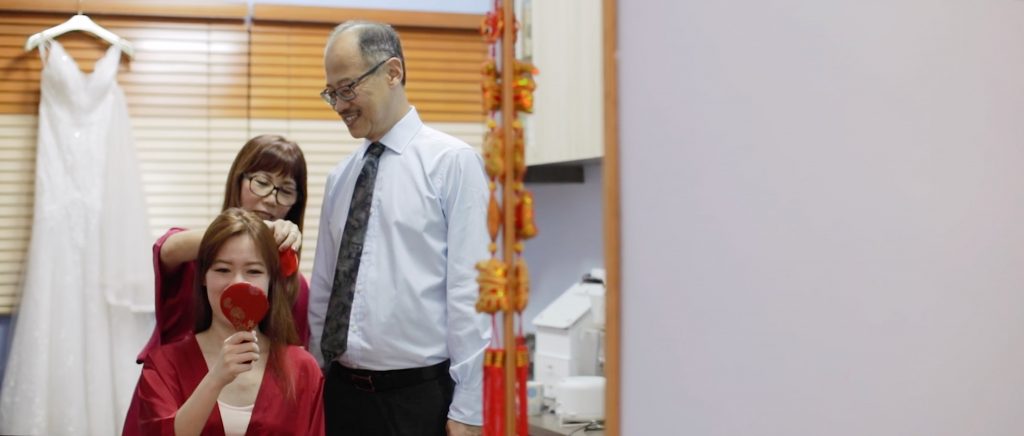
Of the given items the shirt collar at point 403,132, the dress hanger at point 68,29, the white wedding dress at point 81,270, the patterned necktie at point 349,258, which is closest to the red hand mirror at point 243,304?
the patterned necktie at point 349,258

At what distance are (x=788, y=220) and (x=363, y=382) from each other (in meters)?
0.56

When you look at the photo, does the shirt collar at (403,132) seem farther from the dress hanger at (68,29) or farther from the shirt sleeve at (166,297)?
the dress hanger at (68,29)

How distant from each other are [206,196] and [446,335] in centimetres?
133

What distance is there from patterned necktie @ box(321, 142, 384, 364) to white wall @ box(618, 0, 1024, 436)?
427mm

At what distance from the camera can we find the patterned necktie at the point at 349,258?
1.20m

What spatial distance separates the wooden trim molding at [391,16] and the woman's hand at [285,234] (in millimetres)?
292

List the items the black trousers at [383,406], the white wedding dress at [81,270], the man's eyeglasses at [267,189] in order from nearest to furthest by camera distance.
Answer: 1. the black trousers at [383,406]
2. the man's eyeglasses at [267,189]
3. the white wedding dress at [81,270]

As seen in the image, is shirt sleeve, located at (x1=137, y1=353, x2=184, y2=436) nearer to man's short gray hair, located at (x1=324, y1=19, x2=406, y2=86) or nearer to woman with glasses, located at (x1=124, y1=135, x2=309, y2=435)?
woman with glasses, located at (x1=124, y1=135, x2=309, y2=435)

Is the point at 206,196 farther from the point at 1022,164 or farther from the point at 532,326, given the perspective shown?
the point at 1022,164

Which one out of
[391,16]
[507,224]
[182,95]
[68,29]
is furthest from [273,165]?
[182,95]

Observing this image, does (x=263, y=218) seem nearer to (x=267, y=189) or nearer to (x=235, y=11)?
(x=267, y=189)

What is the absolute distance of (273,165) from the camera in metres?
1.36

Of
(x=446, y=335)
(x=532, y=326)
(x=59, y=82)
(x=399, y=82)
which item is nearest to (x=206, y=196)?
(x=59, y=82)

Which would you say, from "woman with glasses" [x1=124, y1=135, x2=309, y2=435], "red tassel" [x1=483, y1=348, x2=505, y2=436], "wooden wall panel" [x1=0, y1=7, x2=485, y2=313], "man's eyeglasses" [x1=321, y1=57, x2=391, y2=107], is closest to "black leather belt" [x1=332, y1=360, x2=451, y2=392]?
"woman with glasses" [x1=124, y1=135, x2=309, y2=435]
